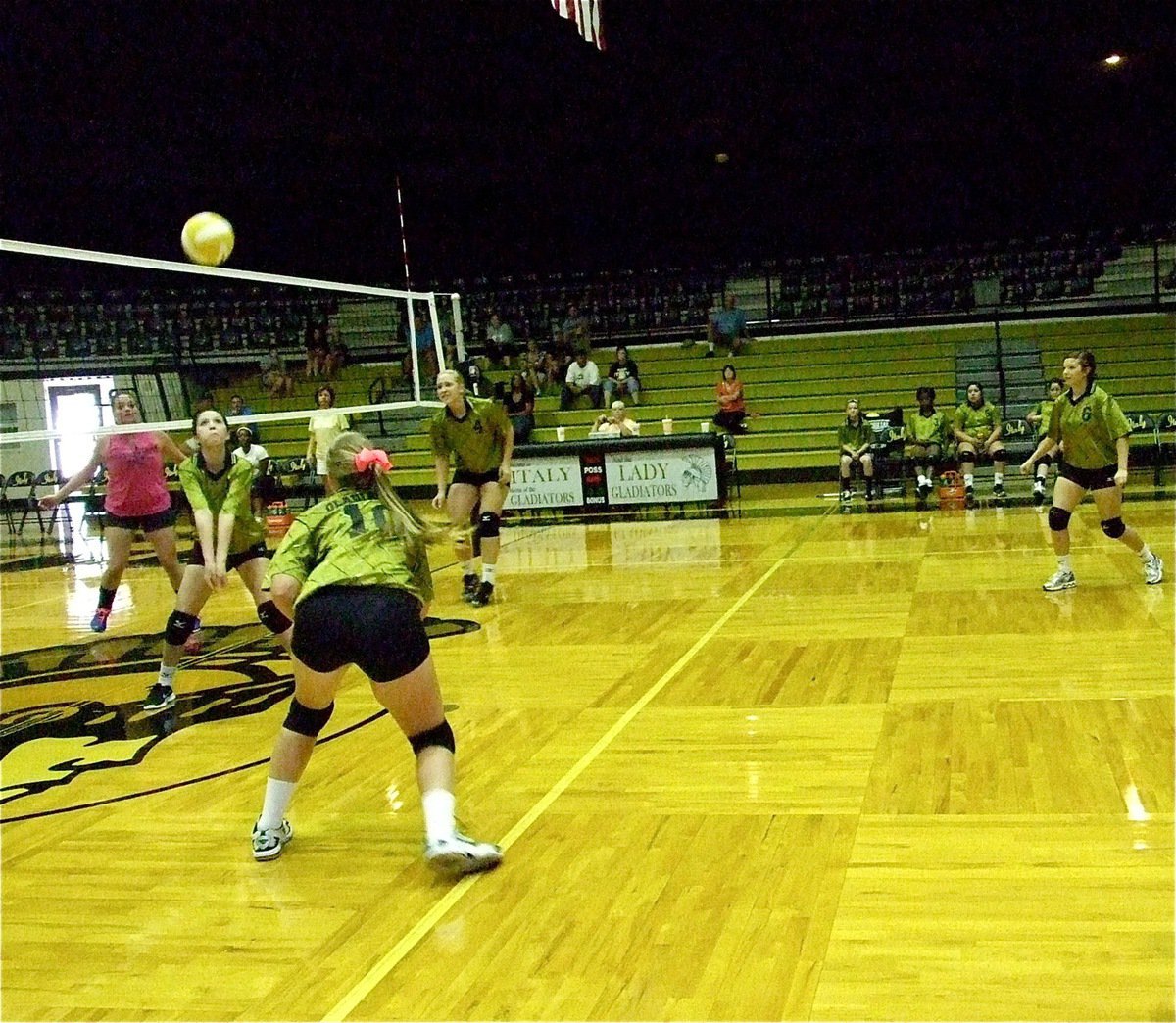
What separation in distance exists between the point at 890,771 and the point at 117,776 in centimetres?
321

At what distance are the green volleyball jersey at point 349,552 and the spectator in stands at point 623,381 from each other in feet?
51.1

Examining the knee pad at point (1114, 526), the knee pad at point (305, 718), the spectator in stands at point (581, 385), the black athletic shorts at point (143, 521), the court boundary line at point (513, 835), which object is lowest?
the court boundary line at point (513, 835)

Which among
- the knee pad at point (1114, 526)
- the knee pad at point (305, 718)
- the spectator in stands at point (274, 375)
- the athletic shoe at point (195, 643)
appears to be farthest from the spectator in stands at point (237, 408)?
the knee pad at point (305, 718)

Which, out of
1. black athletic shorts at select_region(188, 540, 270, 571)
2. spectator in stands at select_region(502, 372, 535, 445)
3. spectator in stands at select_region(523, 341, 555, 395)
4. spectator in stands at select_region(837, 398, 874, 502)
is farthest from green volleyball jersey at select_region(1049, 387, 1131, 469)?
spectator in stands at select_region(523, 341, 555, 395)

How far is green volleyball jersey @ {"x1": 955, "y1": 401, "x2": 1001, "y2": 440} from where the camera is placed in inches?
627

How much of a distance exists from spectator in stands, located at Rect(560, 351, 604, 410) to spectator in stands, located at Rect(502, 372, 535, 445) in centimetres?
101

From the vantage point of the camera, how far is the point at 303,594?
4070 millimetres

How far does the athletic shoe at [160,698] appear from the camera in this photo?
6.71 meters

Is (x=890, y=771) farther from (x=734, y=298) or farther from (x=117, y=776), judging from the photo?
(x=734, y=298)

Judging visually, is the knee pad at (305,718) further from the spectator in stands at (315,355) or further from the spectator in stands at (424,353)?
the spectator in stands at (315,355)

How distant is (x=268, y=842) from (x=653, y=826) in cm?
129

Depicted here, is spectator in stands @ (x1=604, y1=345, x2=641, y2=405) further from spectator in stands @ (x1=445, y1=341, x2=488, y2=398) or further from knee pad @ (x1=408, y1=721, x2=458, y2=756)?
knee pad @ (x1=408, y1=721, x2=458, y2=756)

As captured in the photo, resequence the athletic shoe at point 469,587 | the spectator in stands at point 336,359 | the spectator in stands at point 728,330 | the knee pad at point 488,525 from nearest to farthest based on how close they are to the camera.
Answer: the knee pad at point 488,525 < the athletic shoe at point 469,587 < the spectator in stands at point 336,359 < the spectator in stands at point 728,330

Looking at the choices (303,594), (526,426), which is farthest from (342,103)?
(303,594)
